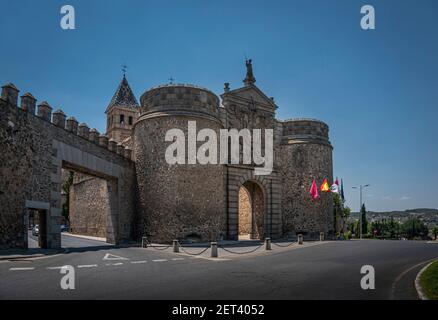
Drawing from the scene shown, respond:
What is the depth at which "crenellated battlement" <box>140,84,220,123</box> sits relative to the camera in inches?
923

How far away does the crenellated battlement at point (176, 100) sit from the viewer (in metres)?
23.5

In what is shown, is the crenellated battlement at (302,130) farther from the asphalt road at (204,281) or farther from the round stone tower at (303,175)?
the asphalt road at (204,281)

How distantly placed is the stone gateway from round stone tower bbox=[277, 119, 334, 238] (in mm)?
87

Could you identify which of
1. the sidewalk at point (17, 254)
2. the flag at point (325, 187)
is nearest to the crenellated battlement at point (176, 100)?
the sidewalk at point (17, 254)

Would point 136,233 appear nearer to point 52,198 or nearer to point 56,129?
point 52,198

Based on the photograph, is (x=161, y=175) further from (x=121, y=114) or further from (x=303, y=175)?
(x=121, y=114)

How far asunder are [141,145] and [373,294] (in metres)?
19.1

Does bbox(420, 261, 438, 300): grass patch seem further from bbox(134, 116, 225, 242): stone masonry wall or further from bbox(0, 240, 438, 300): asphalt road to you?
bbox(134, 116, 225, 242): stone masonry wall

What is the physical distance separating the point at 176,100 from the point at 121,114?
1092 inches

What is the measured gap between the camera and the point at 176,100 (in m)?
23.5

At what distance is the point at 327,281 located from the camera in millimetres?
8938
